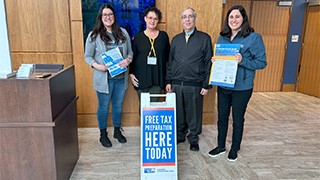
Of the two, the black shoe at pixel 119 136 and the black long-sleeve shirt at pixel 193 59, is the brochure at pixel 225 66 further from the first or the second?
the black shoe at pixel 119 136

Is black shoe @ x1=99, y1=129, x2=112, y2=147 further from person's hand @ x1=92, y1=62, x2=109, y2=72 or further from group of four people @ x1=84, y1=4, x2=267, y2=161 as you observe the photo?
person's hand @ x1=92, y1=62, x2=109, y2=72

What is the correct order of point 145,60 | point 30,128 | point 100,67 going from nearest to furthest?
1. point 30,128
2. point 100,67
3. point 145,60

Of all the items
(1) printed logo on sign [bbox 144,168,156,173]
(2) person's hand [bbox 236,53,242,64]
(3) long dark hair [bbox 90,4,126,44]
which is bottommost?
(1) printed logo on sign [bbox 144,168,156,173]

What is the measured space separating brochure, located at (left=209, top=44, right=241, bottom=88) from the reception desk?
61.2 inches

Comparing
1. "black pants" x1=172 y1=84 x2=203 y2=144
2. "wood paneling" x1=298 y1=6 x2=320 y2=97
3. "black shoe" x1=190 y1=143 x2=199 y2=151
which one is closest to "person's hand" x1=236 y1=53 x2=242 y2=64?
"black pants" x1=172 y1=84 x2=203 y2=144

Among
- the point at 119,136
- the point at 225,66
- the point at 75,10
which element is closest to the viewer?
the point at 225,66

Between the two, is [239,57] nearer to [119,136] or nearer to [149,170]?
[149,170]

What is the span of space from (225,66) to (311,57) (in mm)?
4584

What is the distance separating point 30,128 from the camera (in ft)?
6.07

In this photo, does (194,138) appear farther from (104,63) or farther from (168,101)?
(104,63)

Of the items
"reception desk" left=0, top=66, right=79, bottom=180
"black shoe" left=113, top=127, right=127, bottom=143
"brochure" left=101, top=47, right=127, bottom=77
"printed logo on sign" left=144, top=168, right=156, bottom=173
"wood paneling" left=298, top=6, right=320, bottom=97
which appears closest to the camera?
"reception desk" left=0, top=66, right=79, bottom=180

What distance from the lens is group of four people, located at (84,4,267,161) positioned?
8.23ft

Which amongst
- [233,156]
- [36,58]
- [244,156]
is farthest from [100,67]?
[244,156]

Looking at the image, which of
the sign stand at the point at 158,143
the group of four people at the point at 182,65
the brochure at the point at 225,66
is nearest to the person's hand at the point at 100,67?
the group of four people at the point at 182,65
